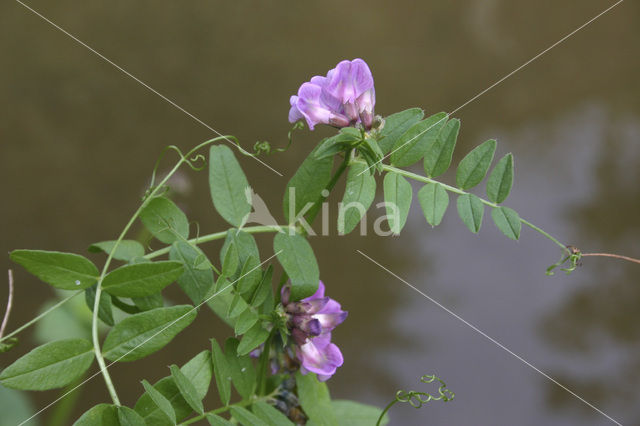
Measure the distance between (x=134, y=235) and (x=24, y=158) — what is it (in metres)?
0.17

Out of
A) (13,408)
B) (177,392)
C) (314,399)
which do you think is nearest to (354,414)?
(314,399)

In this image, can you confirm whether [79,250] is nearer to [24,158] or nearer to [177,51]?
[24,158]

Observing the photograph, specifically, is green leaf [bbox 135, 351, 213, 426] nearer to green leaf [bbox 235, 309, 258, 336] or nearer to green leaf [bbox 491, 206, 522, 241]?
green leaf [bbox 235, 309, 258, 336]

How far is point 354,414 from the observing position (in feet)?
1.78

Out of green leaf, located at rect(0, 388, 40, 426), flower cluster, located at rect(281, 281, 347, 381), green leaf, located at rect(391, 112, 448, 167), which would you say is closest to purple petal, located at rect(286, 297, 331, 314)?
flower cluster, located at rect(281, 281, 347, 381)

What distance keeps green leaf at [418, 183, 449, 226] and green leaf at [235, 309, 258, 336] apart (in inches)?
5.0

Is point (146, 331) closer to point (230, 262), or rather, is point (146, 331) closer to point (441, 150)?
point (230, 262)

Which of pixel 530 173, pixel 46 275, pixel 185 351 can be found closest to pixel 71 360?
pixel 46 275

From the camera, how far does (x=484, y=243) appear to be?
0.92 m

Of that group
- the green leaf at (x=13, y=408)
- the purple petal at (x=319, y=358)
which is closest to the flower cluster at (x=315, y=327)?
the purple petal at (x=319, y=358)

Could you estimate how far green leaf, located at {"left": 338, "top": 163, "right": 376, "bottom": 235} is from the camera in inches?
14.5

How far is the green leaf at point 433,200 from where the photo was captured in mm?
420

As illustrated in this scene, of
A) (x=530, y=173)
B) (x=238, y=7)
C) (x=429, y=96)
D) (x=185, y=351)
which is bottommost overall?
(x=185, y=351)

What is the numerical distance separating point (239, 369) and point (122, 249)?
0.11 meters
